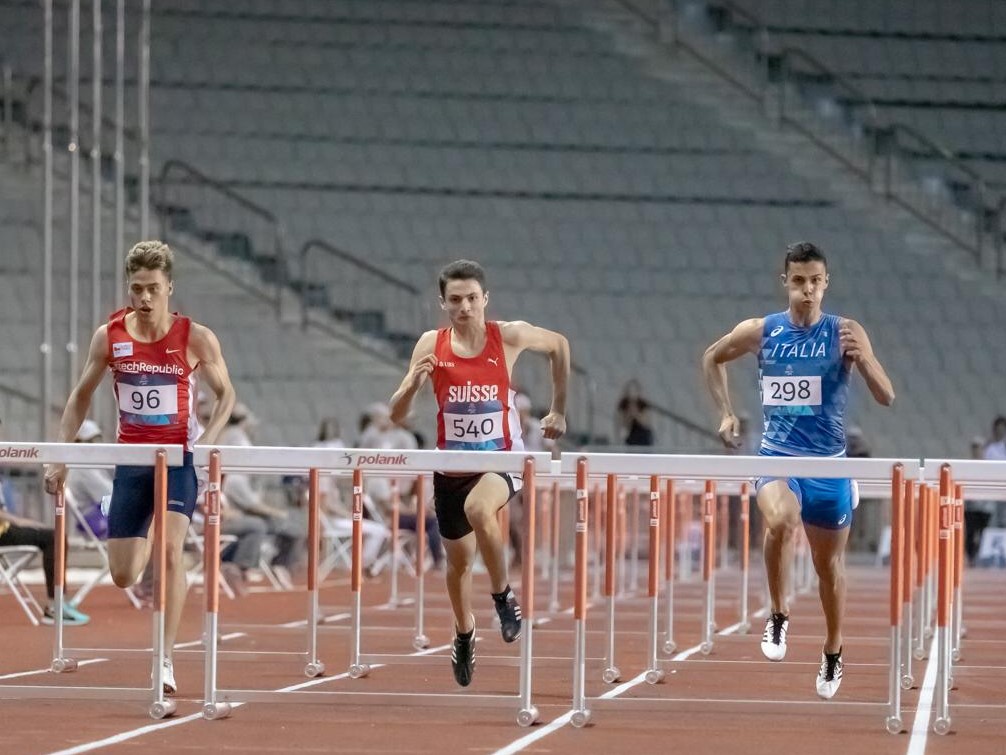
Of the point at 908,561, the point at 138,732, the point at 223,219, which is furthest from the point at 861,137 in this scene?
the point at 138,732

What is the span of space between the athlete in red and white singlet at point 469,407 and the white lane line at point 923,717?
141 cm

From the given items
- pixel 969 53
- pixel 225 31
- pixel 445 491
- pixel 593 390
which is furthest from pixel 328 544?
pixel 445 491

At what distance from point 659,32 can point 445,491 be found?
1723 cm

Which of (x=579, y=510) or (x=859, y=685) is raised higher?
(x=579, y=510)

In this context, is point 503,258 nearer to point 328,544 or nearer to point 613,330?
point 613,330

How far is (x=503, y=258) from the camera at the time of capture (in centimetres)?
2392

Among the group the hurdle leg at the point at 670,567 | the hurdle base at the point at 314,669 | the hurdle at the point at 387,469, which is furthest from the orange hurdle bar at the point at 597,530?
the hurdle at the point at 387,469

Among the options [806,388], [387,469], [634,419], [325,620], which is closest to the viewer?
[387,469]

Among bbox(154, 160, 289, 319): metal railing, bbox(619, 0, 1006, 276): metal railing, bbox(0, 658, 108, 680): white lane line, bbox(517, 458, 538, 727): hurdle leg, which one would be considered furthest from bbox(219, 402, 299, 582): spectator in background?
bbox(619, 0, 1006, 276): metal railing

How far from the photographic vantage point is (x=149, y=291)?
7.30m

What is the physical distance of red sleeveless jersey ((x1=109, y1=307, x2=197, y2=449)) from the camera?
7.39m

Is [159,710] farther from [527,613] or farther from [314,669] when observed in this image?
[314,669]

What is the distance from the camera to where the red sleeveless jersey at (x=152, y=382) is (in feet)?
24.2

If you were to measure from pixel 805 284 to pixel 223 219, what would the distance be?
1620 cm
